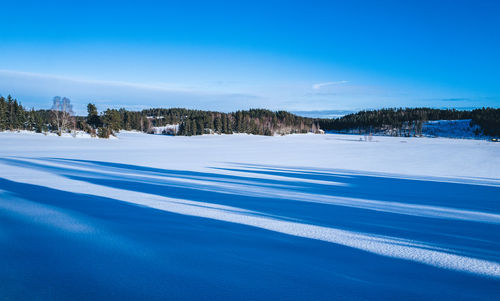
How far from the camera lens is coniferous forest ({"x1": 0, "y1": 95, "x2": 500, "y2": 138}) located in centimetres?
5453

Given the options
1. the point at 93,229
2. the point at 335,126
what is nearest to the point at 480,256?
the point at 93,229

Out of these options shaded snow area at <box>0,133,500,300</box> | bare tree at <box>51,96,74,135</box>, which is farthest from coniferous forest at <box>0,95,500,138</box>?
shaded snow area at <box>0,133,500,300</box>

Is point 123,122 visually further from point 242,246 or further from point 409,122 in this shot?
point 409,122

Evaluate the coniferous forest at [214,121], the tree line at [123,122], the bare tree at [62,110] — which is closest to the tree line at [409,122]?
the coniferous forest at [214,121]

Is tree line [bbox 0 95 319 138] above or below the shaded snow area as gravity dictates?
above

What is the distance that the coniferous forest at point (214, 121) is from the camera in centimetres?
5453

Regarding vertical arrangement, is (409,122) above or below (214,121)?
above

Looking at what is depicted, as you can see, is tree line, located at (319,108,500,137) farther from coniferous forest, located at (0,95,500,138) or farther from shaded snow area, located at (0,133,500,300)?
shaded snow area, located at (0,133,500,300)

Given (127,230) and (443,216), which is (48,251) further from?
(443,216)

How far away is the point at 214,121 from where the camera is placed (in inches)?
4203

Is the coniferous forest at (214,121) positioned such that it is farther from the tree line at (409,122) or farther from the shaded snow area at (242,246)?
the shaded snow area at (242,246)

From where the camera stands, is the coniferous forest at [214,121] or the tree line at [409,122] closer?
the coniferous forest at [214,121]

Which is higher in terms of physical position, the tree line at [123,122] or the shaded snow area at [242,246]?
the tree line at [123,122]

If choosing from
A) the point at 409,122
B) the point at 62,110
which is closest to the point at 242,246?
the point at 62,110
